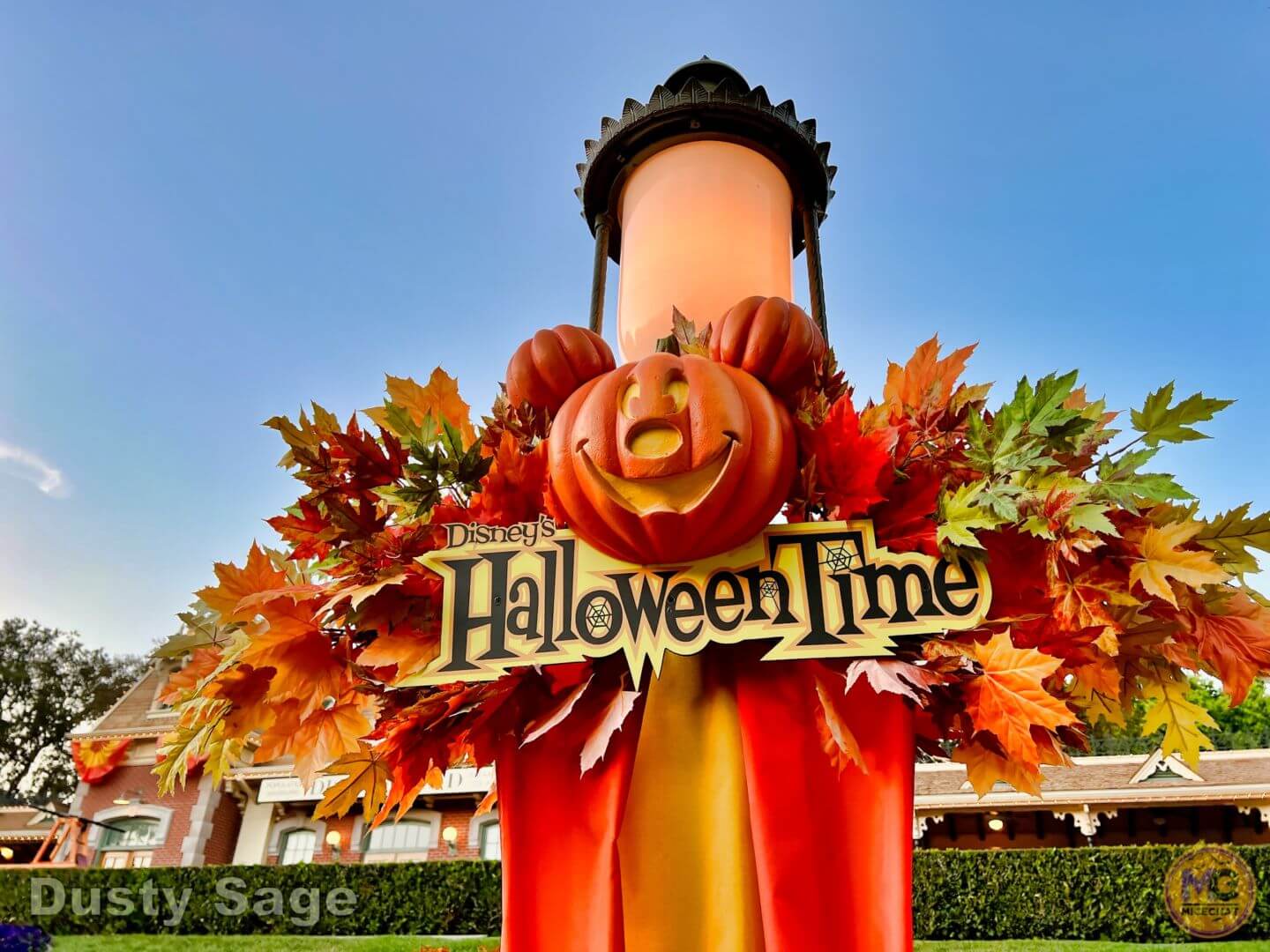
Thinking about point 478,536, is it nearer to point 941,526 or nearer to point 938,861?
point 941,526

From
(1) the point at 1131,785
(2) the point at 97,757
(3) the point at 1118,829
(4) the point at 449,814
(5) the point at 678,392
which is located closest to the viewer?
(5) the point at 678,392

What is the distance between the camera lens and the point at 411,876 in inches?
479

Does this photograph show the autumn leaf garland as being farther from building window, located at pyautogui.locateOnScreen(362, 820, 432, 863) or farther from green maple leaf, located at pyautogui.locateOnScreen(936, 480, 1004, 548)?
building window, located at pyautogui.locateOnScreen(362, 820, 432, 863)

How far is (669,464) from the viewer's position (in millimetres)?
1878

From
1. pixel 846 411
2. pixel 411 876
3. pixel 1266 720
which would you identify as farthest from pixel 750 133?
pixel 1266 720

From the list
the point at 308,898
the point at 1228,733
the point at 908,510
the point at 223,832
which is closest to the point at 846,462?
the point at 908,510

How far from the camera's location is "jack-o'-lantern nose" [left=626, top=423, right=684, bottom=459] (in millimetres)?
1899

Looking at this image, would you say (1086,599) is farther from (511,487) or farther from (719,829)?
(511,487)

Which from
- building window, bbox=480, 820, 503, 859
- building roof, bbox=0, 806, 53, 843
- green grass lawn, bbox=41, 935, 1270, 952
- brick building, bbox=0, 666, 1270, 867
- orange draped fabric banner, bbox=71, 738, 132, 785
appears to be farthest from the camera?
building roof, bbox=0, 806, 53, 843

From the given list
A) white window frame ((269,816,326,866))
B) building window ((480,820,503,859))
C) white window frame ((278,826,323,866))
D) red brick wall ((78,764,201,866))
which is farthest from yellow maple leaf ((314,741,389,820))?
red brick wall ((78,764,201,866))

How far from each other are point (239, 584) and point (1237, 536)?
221 cm

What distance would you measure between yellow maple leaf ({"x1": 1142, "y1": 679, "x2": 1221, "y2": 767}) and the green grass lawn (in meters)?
8.65

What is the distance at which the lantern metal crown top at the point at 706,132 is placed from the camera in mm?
3209

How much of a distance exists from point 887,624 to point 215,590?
1.49m
